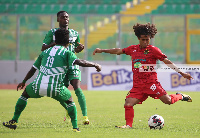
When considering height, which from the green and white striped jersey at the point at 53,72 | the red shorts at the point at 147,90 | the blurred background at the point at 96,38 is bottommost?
the red shorts at the point at 147,90

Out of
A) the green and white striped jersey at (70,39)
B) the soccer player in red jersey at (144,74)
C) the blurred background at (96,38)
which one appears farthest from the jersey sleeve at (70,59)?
the blurred background at (96,38)

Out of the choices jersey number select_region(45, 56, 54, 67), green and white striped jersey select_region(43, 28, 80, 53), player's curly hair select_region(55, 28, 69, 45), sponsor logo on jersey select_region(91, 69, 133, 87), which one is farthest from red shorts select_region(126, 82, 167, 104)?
sponsor logo on jersey select_region(91, 69, 133, 87)

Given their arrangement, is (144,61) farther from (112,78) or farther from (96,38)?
(96,38)

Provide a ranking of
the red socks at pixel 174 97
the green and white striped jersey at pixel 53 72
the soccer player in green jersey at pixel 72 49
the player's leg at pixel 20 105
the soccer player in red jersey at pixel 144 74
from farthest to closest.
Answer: the soccer player in green jersey at pixel 72 49 → the red socks at pixel 174 97 → the soccer player in red jersey at pixel 144 74 → the player's leg at pixel 20 105 → the green and white striped jersey at pixel 53 72

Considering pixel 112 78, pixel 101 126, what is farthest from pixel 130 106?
pixel 112 78

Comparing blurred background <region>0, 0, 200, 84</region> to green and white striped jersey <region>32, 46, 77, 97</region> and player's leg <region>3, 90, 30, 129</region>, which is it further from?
green and white striped jersey <region>32, 46, 77, 97</region>

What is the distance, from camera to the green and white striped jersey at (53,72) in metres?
6.30

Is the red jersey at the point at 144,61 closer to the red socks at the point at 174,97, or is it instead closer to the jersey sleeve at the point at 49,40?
the red socks at the point at 174,97

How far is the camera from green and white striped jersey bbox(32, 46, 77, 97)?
6.30m

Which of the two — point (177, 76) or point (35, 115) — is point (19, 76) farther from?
point (35, 115)

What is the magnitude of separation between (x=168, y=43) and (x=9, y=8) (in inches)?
347

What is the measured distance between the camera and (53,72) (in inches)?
249

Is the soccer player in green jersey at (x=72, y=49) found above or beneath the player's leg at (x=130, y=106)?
above

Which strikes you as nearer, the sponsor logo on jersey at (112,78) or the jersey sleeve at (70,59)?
the jersey sleeve at (70,59)
